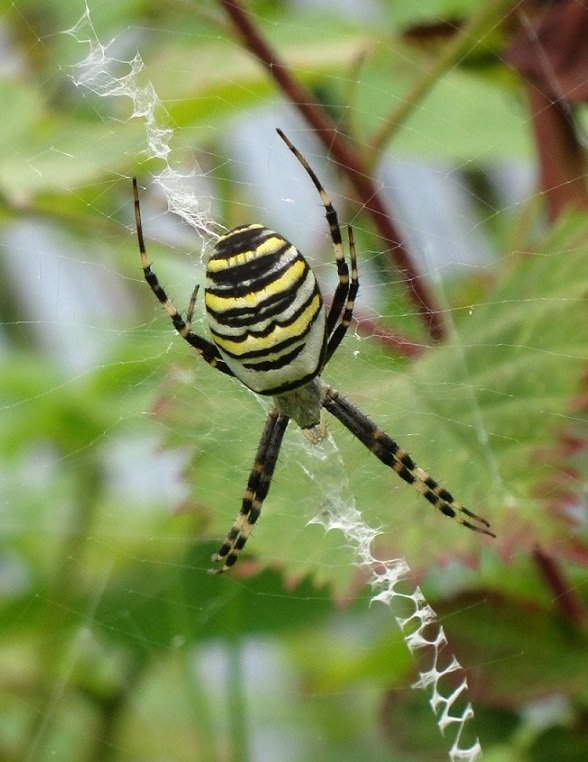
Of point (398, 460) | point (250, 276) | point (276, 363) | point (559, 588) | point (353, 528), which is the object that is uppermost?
point (250, 276)

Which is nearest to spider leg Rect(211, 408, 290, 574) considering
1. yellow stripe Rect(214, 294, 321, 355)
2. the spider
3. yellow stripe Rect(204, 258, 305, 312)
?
the spider

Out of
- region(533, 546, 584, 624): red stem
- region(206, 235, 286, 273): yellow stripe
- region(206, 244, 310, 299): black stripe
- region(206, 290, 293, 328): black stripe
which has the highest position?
region(206, 235, 286, 273): yellow stripe

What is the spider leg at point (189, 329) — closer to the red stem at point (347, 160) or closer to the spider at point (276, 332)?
the spider at point (276, 332)

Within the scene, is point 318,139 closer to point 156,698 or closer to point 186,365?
point 186,365

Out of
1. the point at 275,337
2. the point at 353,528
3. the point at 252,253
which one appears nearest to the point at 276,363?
the point at 275,337

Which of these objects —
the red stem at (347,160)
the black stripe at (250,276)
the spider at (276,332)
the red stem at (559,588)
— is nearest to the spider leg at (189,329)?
the spider at (276,332)

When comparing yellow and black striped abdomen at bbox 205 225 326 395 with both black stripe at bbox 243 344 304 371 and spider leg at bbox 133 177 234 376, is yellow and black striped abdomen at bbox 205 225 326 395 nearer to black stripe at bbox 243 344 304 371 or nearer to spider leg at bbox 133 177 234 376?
black stripe at bbox 243 344 304 371

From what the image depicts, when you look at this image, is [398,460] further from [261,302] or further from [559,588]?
[261,302]
